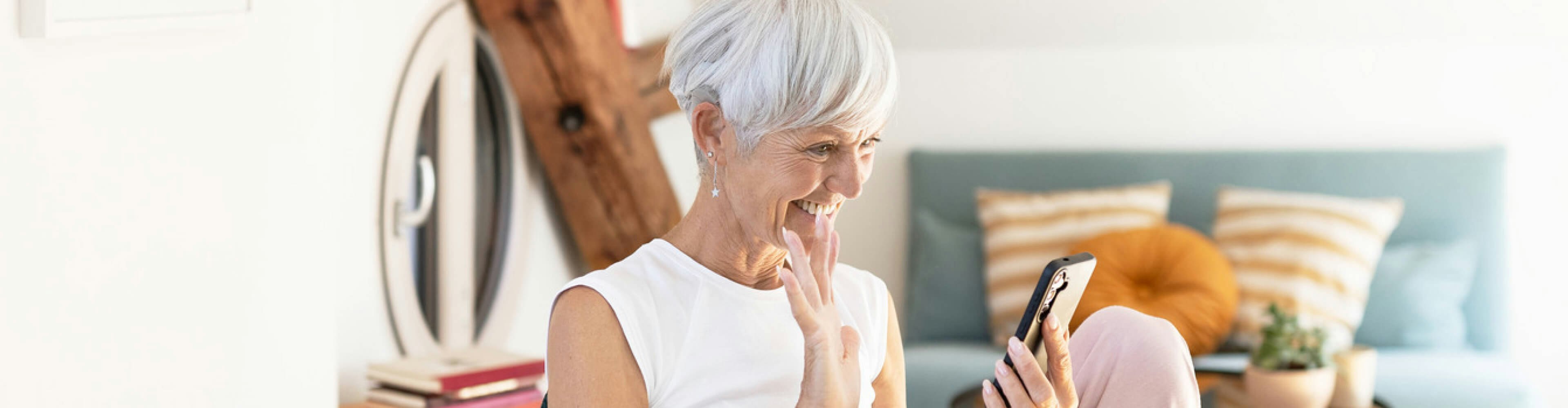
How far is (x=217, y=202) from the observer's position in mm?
1397

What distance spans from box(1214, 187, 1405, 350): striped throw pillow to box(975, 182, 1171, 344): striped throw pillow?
0.26 metres

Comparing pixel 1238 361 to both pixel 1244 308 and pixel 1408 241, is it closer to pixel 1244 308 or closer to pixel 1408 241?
pixel 1244 308

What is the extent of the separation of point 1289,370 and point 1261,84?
147cm

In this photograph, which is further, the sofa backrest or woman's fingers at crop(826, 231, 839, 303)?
the sofa backrest

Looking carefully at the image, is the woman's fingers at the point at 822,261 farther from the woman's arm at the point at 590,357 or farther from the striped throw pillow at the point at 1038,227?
the striped throw pillow at the point at 1038,227

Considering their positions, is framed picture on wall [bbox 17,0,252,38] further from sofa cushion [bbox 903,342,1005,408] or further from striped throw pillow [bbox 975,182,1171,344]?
striped throw pillow [bbox 975,182,1171,344]

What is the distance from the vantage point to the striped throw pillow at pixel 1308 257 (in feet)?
11.0

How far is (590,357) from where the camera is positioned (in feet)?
3.55

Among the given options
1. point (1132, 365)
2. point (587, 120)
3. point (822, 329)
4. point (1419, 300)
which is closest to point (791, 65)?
point (822, 329)

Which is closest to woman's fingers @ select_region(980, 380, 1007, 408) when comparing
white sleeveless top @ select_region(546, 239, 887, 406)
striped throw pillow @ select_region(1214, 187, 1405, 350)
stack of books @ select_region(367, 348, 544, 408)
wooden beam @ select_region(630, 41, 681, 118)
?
white sleeveless top @ select_region(546, 239, 887, 406)

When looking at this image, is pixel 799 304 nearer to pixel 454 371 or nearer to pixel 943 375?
pixel 454 371

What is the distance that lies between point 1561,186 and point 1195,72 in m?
1.05

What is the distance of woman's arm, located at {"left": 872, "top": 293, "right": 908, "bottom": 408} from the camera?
1.32m

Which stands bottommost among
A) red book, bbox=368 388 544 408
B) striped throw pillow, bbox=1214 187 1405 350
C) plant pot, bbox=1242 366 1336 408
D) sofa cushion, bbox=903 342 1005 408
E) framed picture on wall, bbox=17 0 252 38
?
sofa cushion, bbox=903 342 1005 408
